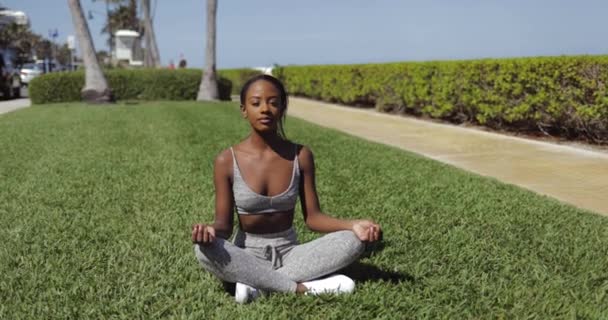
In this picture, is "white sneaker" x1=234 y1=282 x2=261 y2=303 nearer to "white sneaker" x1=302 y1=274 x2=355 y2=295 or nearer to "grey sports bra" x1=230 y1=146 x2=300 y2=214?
"white sneaker" x1=302 y1=274 x2=355 y2=295

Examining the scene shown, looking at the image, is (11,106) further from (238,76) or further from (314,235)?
(314,235)

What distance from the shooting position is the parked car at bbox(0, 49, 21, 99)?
909 inches

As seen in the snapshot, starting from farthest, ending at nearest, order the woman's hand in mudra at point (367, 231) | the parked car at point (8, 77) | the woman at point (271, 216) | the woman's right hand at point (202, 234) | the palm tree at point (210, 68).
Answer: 1. the parked car at point (8, 77)
2. the palm tree at point (210, 68)
3. the woman at point (271, 216)
4. the woman's hand in mudra at point (367, 231)
5. the woman's right hand at point (202, 234)

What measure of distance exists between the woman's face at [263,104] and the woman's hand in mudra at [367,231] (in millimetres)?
638

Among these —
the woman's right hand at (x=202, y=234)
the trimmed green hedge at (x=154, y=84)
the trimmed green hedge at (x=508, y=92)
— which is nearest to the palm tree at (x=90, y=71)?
the trimmed green hedge at (x=154, y=84)

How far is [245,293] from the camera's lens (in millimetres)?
3057

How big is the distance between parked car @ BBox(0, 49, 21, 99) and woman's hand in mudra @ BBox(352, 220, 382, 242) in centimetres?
2290

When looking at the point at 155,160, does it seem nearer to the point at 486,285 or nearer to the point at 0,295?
the point at 0,295

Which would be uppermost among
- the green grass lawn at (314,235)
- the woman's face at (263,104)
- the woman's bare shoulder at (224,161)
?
the woman's face at (263,104)

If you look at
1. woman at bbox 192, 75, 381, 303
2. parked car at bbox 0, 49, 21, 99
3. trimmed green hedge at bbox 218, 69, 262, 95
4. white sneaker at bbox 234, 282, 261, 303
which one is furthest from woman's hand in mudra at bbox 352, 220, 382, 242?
trimmed green hedge at bbox 218, 69, 262, 95

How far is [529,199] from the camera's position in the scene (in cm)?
566

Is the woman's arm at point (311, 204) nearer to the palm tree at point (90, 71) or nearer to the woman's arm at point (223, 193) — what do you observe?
the woman's arm at point (223, 193)

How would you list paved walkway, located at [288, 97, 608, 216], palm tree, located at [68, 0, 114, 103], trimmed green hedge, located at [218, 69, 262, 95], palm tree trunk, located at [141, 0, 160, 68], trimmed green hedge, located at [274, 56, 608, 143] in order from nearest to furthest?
paved walkway, located at [288, 97, 608, 216], trimmed green hedge, located at [274, 56, 608, 143], palm tree, located at [68, 0, 114, 103], trimmed green hedge, located at [218, 69, 262, 95], palm tree trunk, located at [141, 0, 160, 68]

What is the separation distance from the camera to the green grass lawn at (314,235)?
3.13 metres
